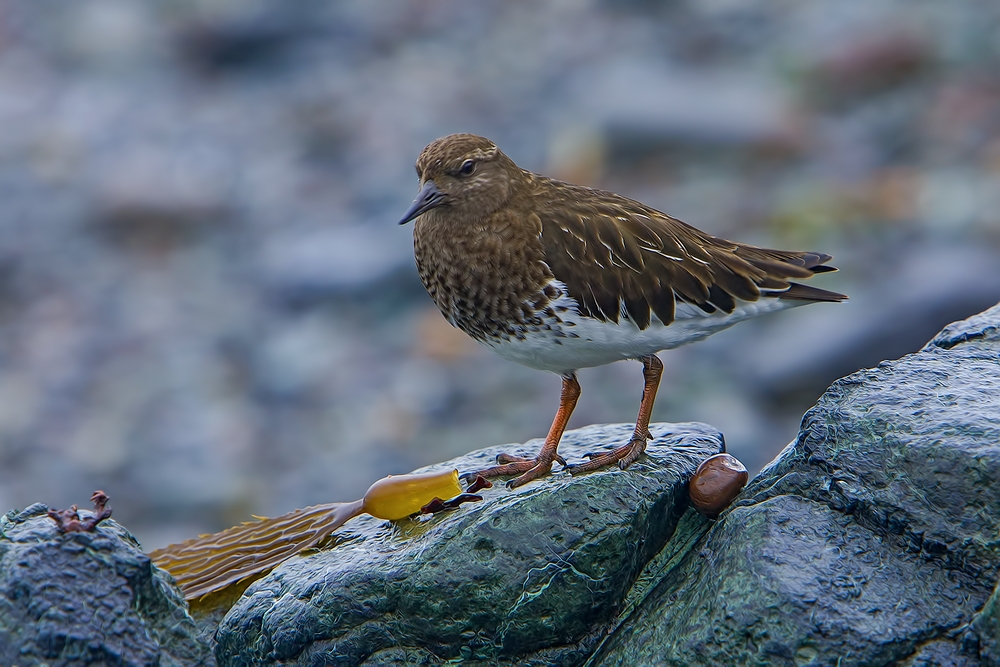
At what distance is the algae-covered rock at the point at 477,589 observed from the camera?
4.88m

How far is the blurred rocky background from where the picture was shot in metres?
12.3

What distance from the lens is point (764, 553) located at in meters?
4.64

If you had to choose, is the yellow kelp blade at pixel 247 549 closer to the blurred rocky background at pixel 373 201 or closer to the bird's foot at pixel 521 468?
the bird's foot at pixel 521 468

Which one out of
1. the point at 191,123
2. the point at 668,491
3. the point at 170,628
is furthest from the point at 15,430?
the point at 668,491

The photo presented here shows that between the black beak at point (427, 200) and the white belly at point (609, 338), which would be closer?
the white belly at point (609, 338)

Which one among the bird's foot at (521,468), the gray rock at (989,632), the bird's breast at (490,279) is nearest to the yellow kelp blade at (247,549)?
the bird's foot at (521,468)

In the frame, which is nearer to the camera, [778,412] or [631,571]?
[631,571]

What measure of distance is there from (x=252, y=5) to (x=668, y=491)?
52.8 feet

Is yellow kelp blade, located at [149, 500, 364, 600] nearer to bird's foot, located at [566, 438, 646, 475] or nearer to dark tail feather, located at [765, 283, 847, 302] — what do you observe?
bird's foot, located at [566, 438, 646, 475]

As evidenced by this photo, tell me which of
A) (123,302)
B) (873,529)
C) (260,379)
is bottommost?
(873,529)

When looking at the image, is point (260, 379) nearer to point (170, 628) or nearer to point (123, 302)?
point (123, 302)

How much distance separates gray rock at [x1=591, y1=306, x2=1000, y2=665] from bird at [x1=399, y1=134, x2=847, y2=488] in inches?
33.3

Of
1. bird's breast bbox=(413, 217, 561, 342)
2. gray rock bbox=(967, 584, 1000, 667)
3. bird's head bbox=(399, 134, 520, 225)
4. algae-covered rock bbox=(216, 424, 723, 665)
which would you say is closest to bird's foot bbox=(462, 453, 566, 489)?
algae-covered rock bbox=(216, 424, 723, 665)

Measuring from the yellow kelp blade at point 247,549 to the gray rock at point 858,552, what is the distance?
5.25ft
